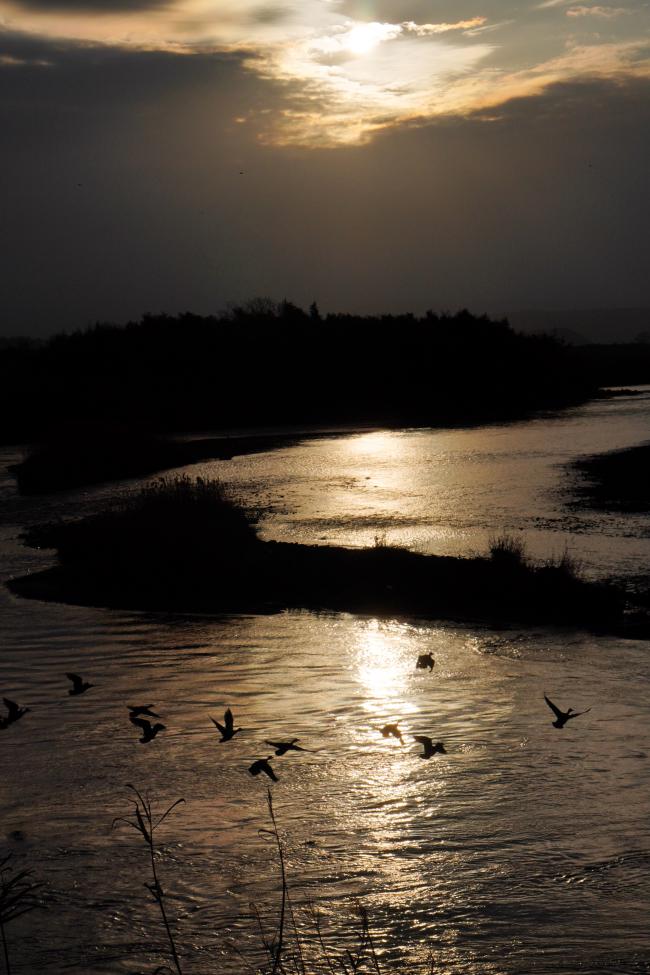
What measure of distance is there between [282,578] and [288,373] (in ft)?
185

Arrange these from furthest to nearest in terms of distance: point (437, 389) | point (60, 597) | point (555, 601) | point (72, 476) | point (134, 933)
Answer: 1. point (437, 389)
2. point (72, 476)
3. point (60, 597)
4. point (555, 601)
5. point (134, 933)

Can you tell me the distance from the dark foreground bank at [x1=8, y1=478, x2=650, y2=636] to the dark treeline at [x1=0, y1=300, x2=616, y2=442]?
39.6m

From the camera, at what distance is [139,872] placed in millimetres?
8867

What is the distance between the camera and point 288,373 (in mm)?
74625

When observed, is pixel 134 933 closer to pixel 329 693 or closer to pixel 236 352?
pixel 329 693

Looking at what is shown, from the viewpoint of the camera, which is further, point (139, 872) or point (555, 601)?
point (555, 601)

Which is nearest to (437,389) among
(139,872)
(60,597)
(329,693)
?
(60,597)

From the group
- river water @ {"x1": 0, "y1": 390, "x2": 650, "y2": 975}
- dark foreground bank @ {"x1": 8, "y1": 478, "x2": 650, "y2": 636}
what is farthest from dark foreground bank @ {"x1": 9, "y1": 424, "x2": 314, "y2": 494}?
river water @ {"x1": 0, "y1": 390, "x2": 650, "y2": 975}

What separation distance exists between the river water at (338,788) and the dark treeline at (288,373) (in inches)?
1788

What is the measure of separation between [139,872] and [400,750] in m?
3.29

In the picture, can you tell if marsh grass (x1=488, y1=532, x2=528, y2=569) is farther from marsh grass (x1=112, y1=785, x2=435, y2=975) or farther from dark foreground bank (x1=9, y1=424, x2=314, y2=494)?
dark foreground bank (x1=9, y1=424, x2=314, y2=494)

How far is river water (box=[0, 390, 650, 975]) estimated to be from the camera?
25.9 feet

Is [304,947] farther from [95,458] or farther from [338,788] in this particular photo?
[95,458]

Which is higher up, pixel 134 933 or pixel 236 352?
pixel 236 352
